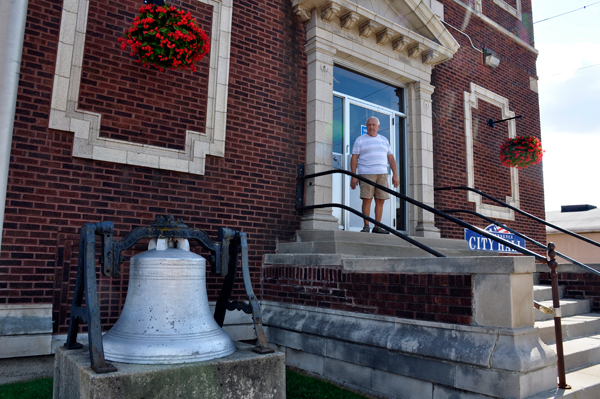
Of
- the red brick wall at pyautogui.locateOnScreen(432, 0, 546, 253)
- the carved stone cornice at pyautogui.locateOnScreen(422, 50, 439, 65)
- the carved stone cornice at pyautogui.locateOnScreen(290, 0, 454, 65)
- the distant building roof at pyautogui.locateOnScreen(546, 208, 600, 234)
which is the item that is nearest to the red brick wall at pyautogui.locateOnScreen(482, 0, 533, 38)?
the red brick wall at pyautogui.locateOnScreen(432, 0, 546, 253)

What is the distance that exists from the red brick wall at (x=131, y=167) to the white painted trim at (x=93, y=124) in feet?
0.29

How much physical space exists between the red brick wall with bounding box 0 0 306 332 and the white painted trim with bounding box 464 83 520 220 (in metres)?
3.97

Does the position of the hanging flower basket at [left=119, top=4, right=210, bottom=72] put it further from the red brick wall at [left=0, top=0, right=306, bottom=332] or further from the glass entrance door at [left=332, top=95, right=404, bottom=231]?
the glass entrance door at [left=332, top=95, right=404, bottom=231]

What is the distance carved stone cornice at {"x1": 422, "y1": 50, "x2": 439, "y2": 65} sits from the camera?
8008mm

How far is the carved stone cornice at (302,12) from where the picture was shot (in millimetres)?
6793

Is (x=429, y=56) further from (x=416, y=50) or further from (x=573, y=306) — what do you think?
(x=573, y=306)

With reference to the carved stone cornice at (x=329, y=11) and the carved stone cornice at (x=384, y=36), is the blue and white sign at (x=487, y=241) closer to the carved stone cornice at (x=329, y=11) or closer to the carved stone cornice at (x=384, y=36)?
the carved stone cornice at (x=384, y=36)

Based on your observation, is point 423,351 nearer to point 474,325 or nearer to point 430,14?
point 474,325

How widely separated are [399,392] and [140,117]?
13.2ft

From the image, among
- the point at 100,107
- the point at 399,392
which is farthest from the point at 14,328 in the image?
the point at 399,392

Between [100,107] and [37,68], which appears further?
[100,107]

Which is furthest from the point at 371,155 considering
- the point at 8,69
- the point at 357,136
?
the point at 8,69

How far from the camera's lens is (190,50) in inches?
199

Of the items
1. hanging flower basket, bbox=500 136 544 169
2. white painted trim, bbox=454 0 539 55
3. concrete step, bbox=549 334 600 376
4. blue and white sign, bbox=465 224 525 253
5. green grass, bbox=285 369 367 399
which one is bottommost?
green grass, bbox=285 369 367 399
